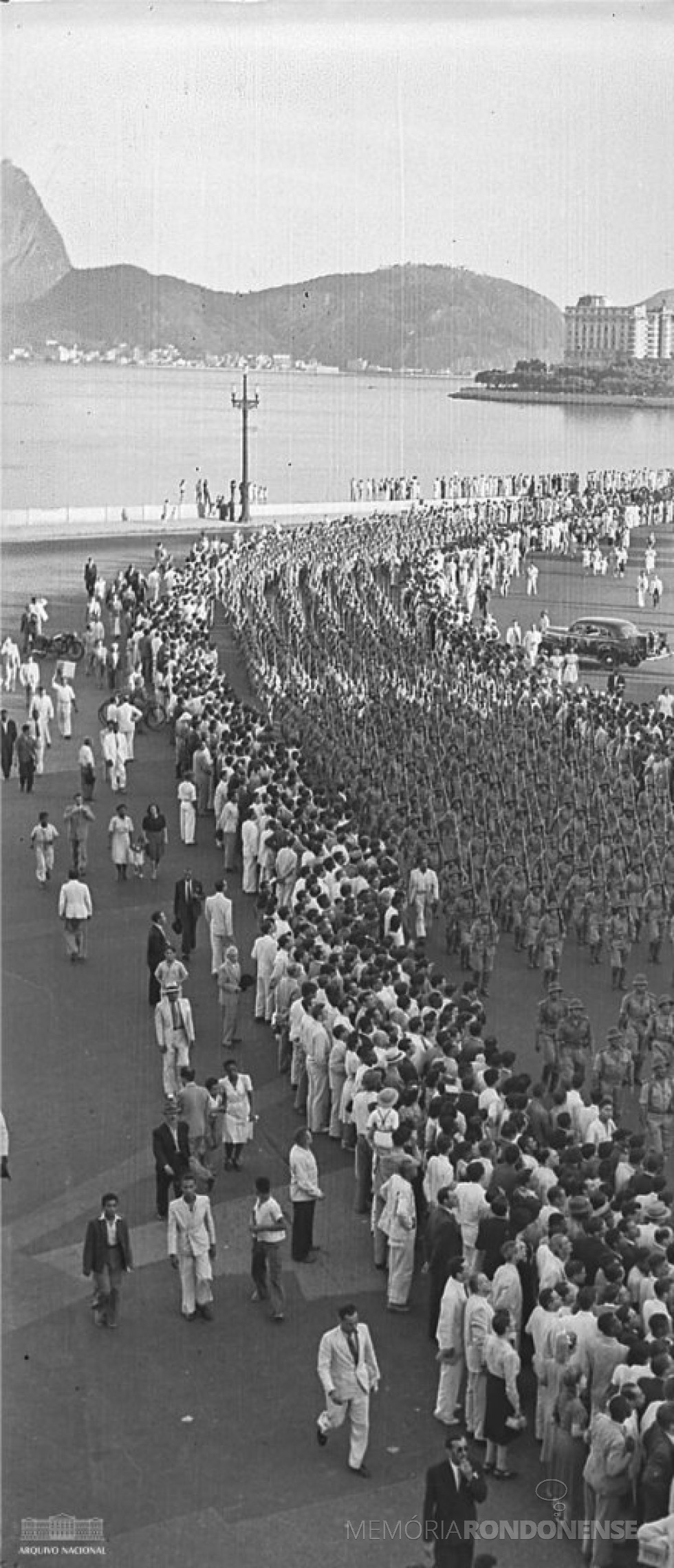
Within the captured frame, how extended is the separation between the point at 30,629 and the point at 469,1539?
25.3m

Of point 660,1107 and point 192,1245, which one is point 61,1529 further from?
point 660,1107

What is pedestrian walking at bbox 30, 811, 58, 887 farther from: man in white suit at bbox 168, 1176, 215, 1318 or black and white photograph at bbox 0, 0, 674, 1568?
man in white suit at bbox 168, 1176, 215, 1318

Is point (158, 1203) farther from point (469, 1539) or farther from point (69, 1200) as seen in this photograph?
point (469, 1539)

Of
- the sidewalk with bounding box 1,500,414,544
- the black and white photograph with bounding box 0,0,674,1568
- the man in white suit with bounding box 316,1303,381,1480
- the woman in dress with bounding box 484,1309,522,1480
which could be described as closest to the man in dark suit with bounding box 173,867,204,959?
the black and white photograph with bounding box 0,0,674,1568

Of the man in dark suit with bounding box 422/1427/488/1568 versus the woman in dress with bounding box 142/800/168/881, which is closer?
the man in dark suit with bounding box 422/1427/488/1568

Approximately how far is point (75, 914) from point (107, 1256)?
662cm

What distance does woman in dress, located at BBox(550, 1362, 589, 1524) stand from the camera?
34.8 feet

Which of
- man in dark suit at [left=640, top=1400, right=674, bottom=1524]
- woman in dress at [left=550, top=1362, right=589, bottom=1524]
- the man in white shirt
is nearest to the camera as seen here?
man in dark suit at [left=640, top=1400, right=674, bottom=1524]

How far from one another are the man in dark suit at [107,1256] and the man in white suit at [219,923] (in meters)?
5.70

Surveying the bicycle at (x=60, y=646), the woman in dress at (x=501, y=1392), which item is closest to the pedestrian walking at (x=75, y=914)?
the woman in dress at (x=501, y=1392)

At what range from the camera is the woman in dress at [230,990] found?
1653cm

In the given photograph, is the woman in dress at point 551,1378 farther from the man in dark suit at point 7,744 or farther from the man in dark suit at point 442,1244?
the man in dark suit at point 7,744

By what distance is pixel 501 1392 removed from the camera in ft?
36.4

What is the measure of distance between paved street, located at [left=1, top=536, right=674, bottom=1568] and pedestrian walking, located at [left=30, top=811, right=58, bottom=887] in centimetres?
167
